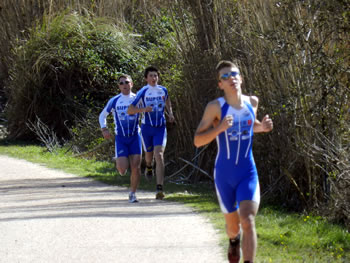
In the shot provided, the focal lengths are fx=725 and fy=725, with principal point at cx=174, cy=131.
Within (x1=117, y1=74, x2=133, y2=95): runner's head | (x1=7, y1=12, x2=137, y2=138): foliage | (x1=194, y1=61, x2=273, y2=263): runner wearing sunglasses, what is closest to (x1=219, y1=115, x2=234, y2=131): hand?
(x1=194, y1=61, x2=273, y2=263): runner wearing sunglasses

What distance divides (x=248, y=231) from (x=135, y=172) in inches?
222

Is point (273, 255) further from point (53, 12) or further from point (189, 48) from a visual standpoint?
point (53, 12)

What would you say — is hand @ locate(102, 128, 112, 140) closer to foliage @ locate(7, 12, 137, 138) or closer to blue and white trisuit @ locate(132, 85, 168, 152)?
blue and white trisuit @ locate(132, 85, 168, 152)

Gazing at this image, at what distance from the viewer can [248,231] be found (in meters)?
5.81

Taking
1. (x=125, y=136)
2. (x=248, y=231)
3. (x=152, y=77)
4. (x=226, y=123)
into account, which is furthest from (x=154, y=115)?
(x=248, y=231)

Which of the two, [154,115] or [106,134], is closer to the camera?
[106,134]

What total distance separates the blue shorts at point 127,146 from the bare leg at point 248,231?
223 inches

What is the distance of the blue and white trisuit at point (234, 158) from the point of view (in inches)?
242

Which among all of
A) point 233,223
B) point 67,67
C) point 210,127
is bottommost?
point 233,223

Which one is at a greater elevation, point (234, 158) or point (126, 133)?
point (234, 158)

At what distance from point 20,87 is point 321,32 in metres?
14.4

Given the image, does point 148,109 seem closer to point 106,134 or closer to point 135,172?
point 106,134

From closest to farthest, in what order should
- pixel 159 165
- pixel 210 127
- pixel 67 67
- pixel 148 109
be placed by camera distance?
1. pixel 210 127
2. pixel 148 109
3. pixel 159 165
4. pixel 67 67

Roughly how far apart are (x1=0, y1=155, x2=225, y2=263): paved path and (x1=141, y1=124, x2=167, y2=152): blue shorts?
→ 2.85 feet
